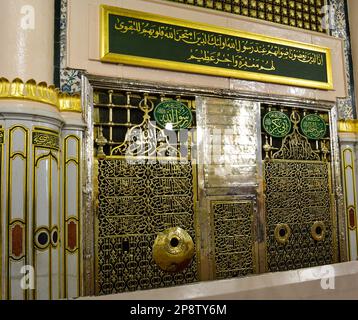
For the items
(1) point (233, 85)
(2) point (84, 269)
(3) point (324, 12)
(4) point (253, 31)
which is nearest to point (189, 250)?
(2) point (84, 269)

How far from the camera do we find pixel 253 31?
149 inches

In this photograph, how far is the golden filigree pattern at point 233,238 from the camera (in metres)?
3.37

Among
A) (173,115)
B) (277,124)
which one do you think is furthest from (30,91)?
(277,124)

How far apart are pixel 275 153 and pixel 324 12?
1815mm

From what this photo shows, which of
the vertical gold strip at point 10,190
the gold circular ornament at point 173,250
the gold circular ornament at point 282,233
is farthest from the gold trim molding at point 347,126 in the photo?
the vertical gold strip at point 10,190

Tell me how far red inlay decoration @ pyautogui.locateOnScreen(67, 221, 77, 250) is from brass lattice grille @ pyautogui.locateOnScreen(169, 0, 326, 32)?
2217 millimetres

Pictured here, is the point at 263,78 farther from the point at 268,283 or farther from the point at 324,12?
the point at 268,283

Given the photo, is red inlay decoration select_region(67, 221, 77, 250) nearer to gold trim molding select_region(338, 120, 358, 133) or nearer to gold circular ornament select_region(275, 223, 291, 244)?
gold circular ornament select_region(275, 223, 291, 244)

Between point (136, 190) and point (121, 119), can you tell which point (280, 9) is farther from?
point (136, 190)

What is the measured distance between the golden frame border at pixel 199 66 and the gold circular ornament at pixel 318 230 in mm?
1418

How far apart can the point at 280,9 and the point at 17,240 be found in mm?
3397

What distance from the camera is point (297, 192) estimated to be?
3812 mm

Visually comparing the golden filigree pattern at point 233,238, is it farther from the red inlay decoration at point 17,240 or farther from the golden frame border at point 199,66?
the red inlay decoration at point 17,240

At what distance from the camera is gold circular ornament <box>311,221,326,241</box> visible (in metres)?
3.85
